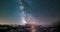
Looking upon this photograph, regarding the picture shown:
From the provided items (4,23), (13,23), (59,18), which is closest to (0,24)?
(4,23)

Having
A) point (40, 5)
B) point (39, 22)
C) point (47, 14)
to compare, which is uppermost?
point (40, 5)

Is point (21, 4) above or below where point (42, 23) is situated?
above

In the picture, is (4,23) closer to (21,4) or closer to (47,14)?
(21,4)

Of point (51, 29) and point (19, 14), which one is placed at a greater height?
point (19, 14)

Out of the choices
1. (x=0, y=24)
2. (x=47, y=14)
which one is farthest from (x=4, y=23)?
(x=47, y=14)

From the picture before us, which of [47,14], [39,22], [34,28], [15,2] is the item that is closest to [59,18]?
[47,14]

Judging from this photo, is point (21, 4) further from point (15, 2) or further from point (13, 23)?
point (13, 23)

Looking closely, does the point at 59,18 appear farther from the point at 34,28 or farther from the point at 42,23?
the point at 34,28
